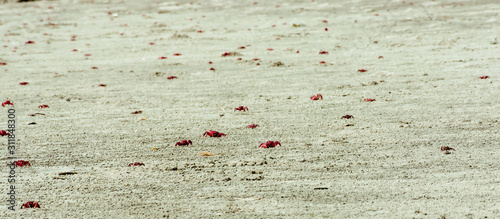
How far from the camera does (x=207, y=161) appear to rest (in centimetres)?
564

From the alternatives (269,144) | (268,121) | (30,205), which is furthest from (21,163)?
(268,121)

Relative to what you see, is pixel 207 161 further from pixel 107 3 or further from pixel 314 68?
pixel 107 3

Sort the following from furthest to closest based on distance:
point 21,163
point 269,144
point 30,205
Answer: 1. point 269,144
2. point 21,163
3. point 30,205

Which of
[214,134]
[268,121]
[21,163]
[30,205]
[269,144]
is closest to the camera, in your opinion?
[30,205]

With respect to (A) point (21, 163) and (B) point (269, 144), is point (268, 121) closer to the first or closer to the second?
(B) point (269, 144)

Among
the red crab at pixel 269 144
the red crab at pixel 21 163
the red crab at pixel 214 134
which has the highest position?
the red crab at pixel 269 144

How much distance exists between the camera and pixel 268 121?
279 inches

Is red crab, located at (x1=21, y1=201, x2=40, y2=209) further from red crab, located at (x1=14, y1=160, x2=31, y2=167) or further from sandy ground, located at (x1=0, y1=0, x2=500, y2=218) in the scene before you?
red crab, located at (x1=14, y1=160, x2=31, y2=167)

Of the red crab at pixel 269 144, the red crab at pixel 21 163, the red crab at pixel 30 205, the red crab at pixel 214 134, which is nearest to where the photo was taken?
the red crab at pixel 30 205

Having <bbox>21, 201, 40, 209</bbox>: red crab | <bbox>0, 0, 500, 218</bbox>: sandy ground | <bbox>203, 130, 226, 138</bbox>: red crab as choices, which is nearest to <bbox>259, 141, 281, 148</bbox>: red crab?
<bbox>0, 0, 500, 218</bbox>: sandy ground

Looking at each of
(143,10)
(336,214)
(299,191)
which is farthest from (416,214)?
(143,10)

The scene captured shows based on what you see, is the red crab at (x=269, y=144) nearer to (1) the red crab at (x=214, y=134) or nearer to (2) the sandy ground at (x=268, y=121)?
(2) the sandy ground at (x=268, y=121)

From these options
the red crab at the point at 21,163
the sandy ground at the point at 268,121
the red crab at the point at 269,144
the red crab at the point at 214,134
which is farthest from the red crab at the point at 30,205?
the red crab at the point at 269,144

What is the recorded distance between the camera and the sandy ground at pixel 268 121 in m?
4.70
